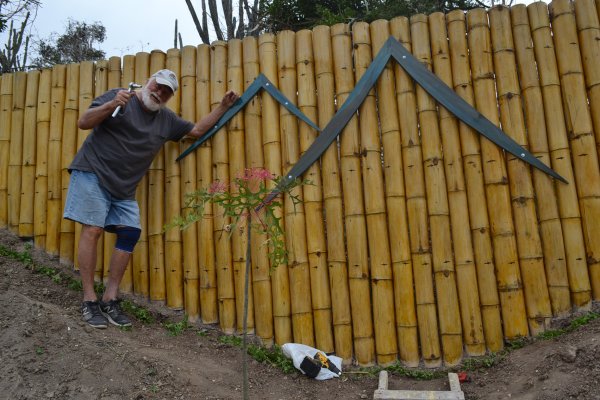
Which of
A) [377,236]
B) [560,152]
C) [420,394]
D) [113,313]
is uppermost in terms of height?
[560,152]

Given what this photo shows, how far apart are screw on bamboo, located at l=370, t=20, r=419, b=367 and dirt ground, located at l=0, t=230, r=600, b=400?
0.99 feet

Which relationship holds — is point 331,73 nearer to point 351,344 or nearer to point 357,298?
point 357,298

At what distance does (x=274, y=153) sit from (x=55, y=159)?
204 centimetres

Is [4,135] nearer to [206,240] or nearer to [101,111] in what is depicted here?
[101,111]

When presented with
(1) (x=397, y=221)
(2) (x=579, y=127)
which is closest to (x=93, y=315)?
(1) (x=397, y=221)

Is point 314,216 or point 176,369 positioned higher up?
point 314,216

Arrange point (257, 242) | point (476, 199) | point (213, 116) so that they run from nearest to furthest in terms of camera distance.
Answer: point (476, 199), point (257, 242), point (213, 116)

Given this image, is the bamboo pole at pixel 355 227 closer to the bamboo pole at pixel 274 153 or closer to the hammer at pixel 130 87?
the bamboo pole at pixel 274 153

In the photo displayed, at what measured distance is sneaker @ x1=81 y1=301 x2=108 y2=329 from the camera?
12.6 ft

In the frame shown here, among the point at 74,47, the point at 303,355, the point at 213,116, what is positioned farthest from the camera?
the point at 74,47

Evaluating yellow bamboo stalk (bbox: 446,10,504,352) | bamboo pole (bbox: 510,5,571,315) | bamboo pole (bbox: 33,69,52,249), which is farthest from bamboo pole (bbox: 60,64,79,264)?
bamboo pole (bbox: 510,5,571,315)

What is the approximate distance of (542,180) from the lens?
12.3 ft

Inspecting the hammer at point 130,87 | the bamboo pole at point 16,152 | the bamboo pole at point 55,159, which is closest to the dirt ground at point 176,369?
the bamboo pole at point 55,159

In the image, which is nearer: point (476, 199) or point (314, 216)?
point (476, 199)
